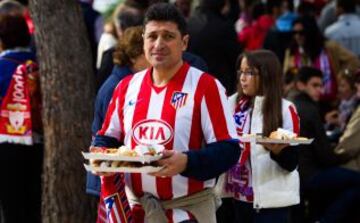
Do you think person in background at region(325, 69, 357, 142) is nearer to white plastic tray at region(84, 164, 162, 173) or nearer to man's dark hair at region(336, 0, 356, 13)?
man's dark hair at region(336, 0, 356, 13)

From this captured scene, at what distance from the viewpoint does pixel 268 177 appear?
7176mm

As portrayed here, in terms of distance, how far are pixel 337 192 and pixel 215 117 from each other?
4.30m

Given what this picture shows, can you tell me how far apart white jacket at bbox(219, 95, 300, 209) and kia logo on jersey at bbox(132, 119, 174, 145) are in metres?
1.71

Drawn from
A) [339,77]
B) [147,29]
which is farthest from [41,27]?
[339,77]

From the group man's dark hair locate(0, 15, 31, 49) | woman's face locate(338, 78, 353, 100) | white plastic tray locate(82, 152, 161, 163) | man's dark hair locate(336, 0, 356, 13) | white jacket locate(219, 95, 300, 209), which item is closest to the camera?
white plastic tray locate(82, 152, 161, 163)

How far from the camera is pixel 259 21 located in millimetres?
14273

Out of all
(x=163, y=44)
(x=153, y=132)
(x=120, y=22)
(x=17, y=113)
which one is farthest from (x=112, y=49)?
(x=153, y=132)

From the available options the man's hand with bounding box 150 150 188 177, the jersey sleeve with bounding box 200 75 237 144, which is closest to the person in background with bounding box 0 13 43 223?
the jersey sleeve with bounding box 200 75 237 144

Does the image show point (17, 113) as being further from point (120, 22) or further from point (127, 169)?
point (127, 169)

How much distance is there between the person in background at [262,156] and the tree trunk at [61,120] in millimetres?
1690

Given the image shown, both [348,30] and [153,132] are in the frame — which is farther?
[348,30]

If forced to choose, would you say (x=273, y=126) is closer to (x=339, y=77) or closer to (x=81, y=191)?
(x=81, y=191)

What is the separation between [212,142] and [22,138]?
3.35 m

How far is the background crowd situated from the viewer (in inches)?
311
